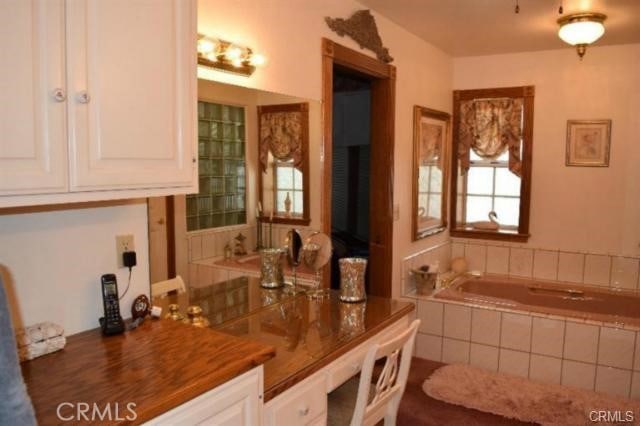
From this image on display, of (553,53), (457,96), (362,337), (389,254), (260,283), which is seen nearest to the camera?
(362,337)

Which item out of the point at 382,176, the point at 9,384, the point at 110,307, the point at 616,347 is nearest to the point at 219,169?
the point at 110,307

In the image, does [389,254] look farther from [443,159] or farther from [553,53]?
[553,53]

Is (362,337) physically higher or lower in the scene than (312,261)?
lower

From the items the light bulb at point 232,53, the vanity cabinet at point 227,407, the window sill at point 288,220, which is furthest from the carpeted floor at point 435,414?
the light bulb at point 232,53

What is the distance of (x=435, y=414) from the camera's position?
306cm

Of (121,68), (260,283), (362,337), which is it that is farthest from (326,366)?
(121,68)

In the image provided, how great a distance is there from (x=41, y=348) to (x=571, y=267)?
13.7 ft

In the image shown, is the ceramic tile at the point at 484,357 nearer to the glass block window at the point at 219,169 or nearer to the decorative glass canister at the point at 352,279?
the decorative glass canister at the point at 352,279

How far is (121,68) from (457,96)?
3841 mm

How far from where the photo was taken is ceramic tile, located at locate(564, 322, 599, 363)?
3.38 m

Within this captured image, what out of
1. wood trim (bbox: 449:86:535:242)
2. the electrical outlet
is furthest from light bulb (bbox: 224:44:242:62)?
wood trim (bbox: 449:86:535:242)

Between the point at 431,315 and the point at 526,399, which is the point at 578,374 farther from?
the point at 431,315

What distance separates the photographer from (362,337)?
2.09 metres

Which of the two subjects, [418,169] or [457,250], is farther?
[457,250]
